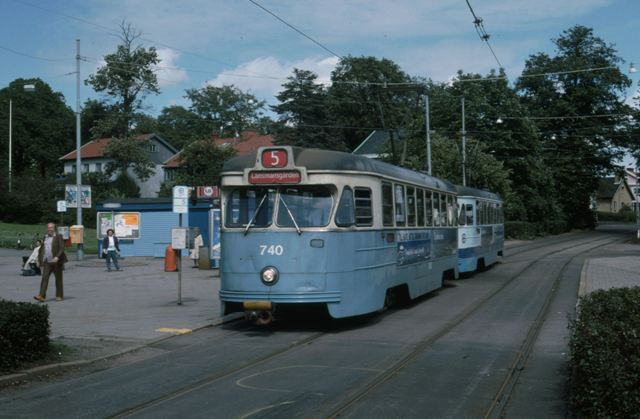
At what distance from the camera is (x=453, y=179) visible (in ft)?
158

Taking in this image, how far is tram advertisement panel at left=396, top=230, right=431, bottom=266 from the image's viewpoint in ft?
47.1

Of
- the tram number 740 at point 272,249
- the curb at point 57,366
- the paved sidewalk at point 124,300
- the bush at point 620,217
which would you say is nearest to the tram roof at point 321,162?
the tram number 740 at point 272,249

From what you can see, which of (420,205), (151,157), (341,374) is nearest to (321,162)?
(341,374)

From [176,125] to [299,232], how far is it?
9601 cm

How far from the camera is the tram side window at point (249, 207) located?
12.0 m

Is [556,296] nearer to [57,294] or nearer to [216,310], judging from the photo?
[216,310]

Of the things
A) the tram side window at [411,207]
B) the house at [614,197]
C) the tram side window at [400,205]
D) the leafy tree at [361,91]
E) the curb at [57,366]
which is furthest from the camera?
the house at [614,197]

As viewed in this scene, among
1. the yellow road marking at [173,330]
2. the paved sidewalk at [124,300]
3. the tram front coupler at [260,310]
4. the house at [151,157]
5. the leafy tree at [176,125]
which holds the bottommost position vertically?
the yellow road marking at [173,330]

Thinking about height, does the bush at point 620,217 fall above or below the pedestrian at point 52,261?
above

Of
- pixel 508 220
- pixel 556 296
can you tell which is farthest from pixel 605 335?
pixel 508 220

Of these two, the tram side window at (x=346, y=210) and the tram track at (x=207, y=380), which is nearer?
the tram track at (x=207, y=380)

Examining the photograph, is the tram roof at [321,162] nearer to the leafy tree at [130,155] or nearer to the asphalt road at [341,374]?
the asphalt road at [341,374]

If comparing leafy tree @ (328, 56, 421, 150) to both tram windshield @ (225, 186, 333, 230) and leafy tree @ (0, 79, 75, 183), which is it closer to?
leafy tree @ (0, 79, 75, 183)

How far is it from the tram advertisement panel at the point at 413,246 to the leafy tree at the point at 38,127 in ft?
255
